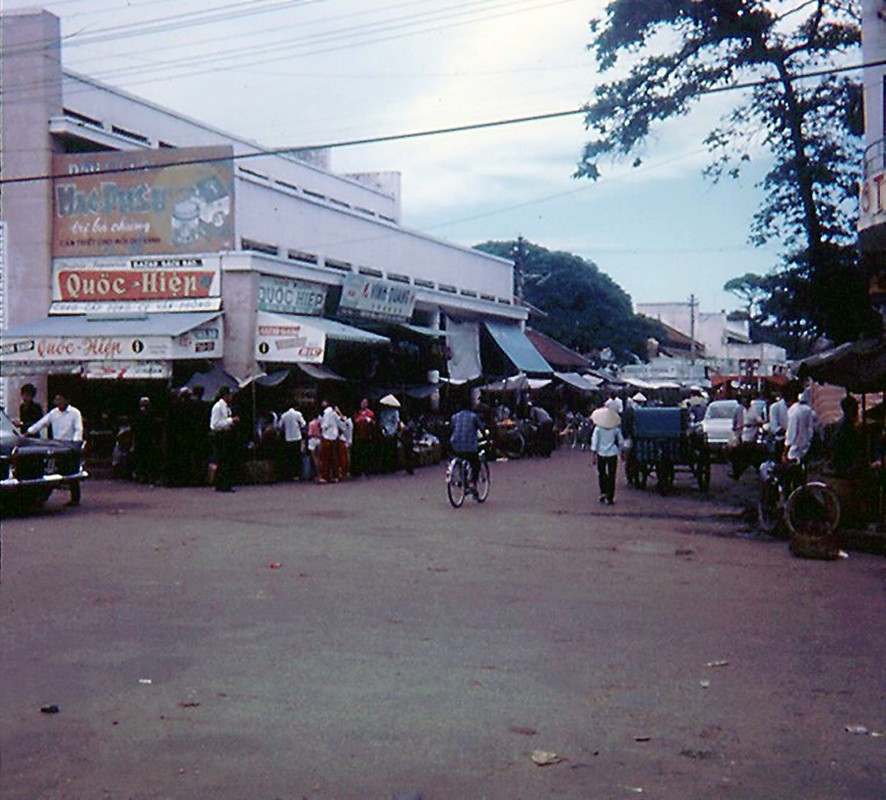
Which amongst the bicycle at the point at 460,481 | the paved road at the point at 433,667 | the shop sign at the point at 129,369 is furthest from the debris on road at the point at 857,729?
the shop sign at the point at 129,369

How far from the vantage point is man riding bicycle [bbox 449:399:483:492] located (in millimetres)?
17648

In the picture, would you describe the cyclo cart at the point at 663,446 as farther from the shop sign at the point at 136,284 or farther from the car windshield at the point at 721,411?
the car windshield at the point at 721,411

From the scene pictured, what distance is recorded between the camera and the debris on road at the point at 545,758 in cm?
516

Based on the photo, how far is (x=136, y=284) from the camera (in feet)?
84.5

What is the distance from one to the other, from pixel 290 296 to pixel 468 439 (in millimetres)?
11172

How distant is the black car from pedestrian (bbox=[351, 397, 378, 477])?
9.06 meters

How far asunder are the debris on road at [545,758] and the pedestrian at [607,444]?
1244cm

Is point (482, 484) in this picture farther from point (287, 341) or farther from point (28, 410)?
point (287, 341)

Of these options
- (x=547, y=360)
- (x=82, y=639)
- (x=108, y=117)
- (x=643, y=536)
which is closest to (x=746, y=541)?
(x=643, y=536)

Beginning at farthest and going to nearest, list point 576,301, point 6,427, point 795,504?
point 576,301 < point 6,427 < point 795,504

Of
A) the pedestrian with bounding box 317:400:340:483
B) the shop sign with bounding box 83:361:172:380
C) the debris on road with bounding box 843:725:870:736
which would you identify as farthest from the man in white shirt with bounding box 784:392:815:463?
the shop sign with bounding box 83:361:172:380

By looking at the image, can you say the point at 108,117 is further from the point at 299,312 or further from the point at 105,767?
the point at 105,767

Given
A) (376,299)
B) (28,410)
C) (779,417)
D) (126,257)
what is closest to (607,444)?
(779,417)

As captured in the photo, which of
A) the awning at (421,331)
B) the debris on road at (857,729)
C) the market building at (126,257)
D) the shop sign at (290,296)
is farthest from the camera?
the awning at (421,331)
